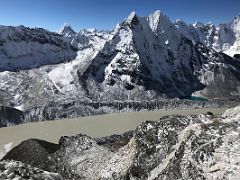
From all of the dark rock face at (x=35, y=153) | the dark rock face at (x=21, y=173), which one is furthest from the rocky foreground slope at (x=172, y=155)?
the dark rock face at (x=35, y=153)

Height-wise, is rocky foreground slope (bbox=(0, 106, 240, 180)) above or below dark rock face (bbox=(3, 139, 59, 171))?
above

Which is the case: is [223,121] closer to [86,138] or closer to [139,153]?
[139,153]

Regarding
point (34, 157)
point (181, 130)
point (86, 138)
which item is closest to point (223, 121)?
point (181, 130)

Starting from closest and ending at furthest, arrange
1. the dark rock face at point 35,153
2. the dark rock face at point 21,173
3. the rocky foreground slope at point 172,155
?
1. the dark rock face at point 21,173
2. the rocky foreground slope at point 172,155
3. the dark rock face at point 35,153

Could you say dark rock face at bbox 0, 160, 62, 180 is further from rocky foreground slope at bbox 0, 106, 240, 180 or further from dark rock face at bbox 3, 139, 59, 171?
dark rock face at bbox 3, 139, 59, 171

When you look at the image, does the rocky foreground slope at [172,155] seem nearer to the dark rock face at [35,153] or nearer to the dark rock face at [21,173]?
the dark rock face at [21,173]

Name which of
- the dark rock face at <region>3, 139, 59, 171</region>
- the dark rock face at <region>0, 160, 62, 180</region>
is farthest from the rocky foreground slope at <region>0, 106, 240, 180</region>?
the dark rock face at <region>3, 139, 59, 171</region>

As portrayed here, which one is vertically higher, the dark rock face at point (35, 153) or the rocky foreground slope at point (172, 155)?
the rocky foreground slope at point (172, 155)

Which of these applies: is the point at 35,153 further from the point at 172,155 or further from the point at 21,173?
the point at 21,173
